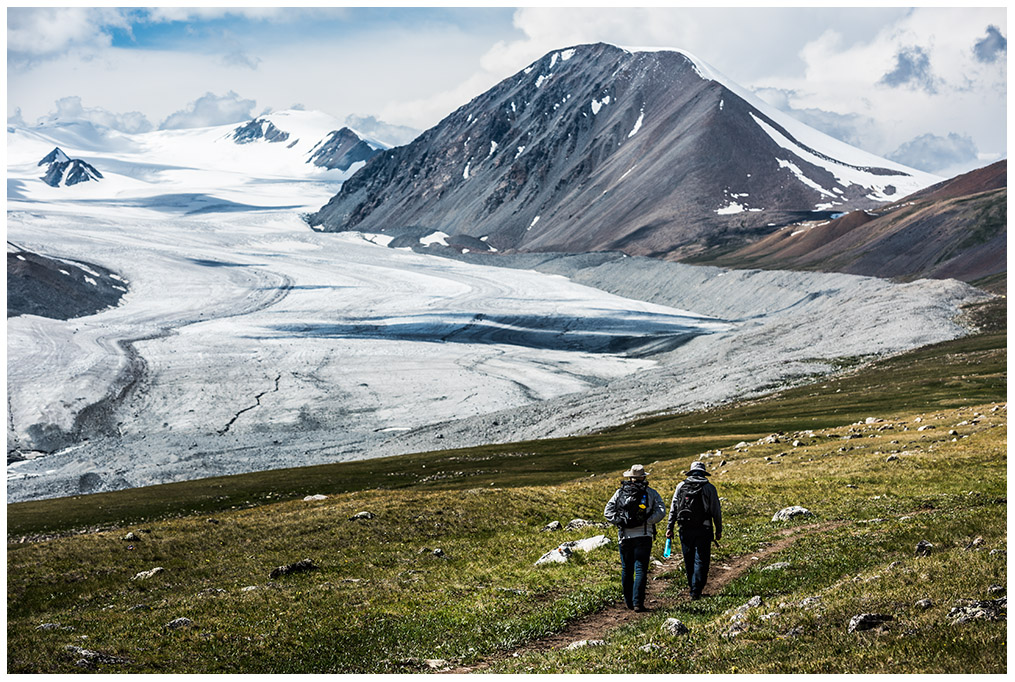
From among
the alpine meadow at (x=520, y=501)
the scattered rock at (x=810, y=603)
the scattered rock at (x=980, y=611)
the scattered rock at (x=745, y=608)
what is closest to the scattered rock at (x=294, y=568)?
the alpine meadow at (x=520, y=501)

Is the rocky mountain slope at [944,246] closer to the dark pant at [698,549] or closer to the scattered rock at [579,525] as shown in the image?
the scattered rock at [579,525]

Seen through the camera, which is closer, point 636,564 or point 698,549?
point 636,564

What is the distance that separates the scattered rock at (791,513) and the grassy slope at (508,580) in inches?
35.0

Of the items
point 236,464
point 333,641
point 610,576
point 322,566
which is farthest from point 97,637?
point 236,464

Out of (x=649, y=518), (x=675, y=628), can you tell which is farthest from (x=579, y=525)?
(x=675, y=628)

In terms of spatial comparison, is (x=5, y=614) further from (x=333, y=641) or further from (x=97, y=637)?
(x=333, y=641)

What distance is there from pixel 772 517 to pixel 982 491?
24.0 feet

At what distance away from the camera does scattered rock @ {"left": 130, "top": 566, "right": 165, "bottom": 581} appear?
91.6ft

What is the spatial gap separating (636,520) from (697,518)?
1.50 metres

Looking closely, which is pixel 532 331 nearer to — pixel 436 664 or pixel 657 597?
pixel 657 597

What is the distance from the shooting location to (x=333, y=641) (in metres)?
19.9

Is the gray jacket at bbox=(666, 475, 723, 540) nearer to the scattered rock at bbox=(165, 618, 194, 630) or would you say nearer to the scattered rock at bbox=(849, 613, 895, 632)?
the scattered rock at bbox=(849, 613, 895, 632)

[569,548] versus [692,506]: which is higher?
[692,506]

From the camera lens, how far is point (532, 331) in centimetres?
17775
